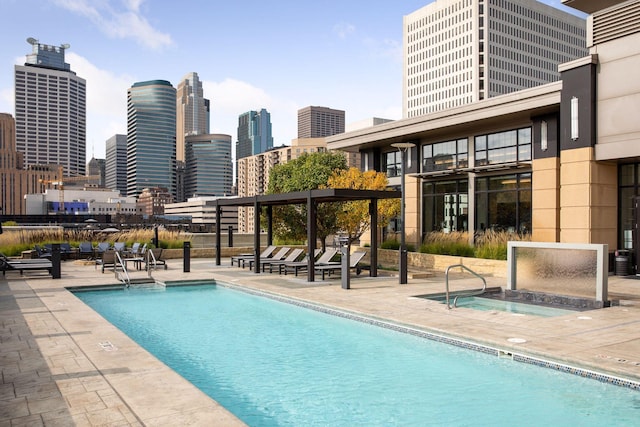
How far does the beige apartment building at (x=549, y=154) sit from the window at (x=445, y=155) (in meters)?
0.05

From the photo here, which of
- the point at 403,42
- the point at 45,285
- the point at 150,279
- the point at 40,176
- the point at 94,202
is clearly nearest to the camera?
the point at 45,285

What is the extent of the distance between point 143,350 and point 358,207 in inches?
603

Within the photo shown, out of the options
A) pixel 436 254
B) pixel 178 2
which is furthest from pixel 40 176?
pixel 436 254

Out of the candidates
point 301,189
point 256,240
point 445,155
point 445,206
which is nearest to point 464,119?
point 445,155

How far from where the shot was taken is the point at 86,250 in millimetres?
23312

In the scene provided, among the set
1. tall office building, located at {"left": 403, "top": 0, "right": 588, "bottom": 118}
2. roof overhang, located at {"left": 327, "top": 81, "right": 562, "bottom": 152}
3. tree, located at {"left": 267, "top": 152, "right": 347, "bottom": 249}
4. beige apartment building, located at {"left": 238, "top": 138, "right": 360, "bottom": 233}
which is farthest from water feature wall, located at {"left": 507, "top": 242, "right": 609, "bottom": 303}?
beige apartment building, located at {"left": 238, "top": 138, "right": 360, "bottom": 233}

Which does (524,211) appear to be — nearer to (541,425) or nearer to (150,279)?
(150,279)

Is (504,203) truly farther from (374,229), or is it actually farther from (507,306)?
(507,306)

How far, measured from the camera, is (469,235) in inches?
910

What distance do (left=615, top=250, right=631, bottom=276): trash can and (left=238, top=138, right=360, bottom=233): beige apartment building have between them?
140734 millimetres

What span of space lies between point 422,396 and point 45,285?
1235 cm

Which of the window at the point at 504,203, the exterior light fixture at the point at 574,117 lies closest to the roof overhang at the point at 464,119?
the exterior light fixture at the point at 574,117

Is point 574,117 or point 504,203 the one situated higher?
point 574,117

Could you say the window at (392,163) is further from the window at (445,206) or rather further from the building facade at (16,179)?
the building facade at (16,179)
